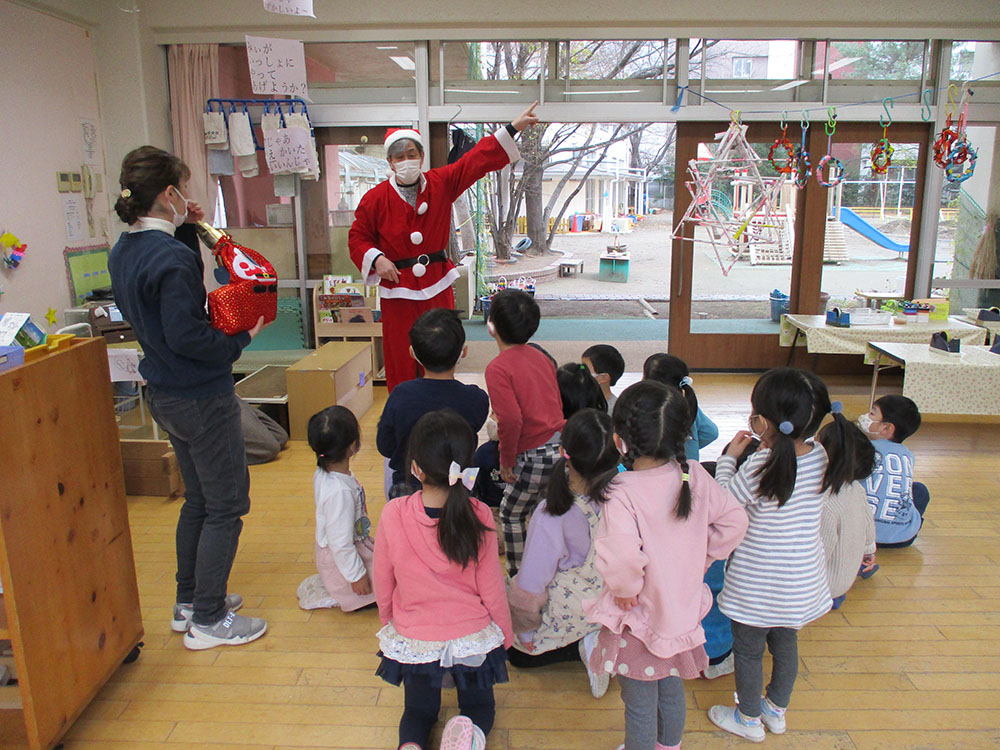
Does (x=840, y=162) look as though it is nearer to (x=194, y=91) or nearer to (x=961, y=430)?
(x=961, y=430)

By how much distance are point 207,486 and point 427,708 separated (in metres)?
0.87

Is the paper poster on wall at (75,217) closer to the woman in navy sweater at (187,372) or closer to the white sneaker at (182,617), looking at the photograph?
the woman in navy sweater at (187,372)

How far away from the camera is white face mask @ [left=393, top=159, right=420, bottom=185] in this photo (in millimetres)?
2836

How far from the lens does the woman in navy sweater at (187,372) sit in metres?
1.86

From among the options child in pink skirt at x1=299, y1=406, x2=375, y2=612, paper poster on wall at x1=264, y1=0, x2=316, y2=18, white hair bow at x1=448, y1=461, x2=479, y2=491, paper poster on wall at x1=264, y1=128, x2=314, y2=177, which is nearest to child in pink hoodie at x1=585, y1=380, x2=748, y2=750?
white hair bow at x1=448, y1=461, x2=479, y2=491

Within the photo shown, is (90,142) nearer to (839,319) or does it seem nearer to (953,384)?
(839,319)

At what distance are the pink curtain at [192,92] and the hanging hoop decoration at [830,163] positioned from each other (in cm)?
400

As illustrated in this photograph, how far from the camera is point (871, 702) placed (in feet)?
6.41

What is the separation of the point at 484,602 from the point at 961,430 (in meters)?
3.84

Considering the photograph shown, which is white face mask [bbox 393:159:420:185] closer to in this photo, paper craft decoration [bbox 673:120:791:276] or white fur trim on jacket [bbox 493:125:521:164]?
white fur trim on jacket [bbox 493:125:521:164]

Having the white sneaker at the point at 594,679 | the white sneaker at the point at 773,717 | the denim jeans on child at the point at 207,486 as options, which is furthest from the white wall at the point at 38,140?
the white sneaker at the point at 773,717

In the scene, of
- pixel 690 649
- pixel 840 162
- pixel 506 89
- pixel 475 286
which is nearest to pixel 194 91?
pixel 506 89

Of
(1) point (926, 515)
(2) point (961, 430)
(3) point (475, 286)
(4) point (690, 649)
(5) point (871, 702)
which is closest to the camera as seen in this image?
(4) point (690, 649)

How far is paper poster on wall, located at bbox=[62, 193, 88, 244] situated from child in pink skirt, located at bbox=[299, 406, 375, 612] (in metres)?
2.94
